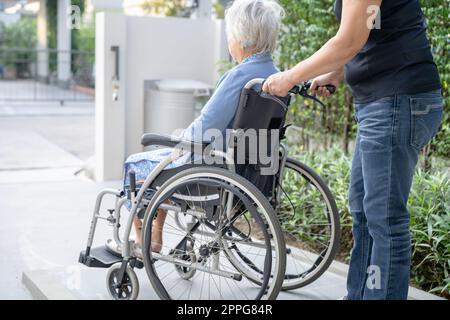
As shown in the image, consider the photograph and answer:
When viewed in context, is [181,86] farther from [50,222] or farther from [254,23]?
[254,23]

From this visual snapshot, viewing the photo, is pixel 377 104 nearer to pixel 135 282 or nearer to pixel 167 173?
pixel 167 173

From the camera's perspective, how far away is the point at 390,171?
2.39 meters

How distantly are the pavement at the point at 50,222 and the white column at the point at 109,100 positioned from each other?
0.24 metres

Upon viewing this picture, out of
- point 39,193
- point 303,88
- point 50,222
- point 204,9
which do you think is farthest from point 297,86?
point 204,9

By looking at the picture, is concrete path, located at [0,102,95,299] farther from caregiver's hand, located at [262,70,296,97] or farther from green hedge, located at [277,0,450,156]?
green hedge, located at [277,0,450,156]

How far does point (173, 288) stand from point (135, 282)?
14.0 inches

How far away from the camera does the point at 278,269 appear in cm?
248

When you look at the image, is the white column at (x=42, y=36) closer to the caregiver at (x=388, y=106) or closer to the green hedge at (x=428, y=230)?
the green hedge at (x=428, y=230)

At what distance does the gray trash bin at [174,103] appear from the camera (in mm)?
6027

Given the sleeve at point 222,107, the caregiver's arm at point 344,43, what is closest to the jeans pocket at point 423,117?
the caregiver's arm at point 344,43

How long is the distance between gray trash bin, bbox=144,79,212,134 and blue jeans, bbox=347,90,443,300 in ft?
11.8

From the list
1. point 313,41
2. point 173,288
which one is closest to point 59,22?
point 313,41

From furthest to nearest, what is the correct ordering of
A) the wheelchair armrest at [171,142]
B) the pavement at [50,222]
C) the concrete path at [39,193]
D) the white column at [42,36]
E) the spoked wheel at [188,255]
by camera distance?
the white column at [42,36]
the concrete path at [39,193]
the pavement at [50,222]
the spoked wheel at [188,255]
the wheelchair armrest at [171,142]

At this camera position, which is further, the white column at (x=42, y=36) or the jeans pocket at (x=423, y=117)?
the white column at (x=42, y=36)
